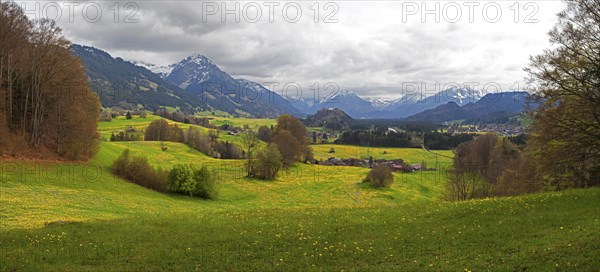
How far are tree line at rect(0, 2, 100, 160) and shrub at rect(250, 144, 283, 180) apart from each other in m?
37.9

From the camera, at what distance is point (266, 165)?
299 ft

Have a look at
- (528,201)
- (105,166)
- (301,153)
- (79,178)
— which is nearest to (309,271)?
(528,201)

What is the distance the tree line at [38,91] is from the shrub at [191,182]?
46.8 ft

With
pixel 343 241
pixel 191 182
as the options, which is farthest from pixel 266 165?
pixel 343 241

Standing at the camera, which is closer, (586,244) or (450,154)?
(586,244)

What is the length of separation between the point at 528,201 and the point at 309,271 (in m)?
19.4

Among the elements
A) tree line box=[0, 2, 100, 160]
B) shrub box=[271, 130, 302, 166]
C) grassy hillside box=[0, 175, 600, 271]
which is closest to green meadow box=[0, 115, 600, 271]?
grassy hillside box=[0, 175, 600, 271]

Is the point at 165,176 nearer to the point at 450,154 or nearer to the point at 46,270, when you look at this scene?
the point at 46,270

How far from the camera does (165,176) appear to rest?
6172 centimetres

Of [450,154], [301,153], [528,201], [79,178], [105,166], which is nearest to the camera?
[528,201]

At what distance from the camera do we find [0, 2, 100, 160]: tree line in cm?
5278

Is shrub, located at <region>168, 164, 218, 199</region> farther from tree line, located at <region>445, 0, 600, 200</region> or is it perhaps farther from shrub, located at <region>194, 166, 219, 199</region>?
tree line, located at <region>445, 0, 600, 200</region>

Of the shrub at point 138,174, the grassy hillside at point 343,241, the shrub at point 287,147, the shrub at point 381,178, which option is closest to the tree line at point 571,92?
the grassy hillside at point 343,241

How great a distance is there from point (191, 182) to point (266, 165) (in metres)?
32.6
